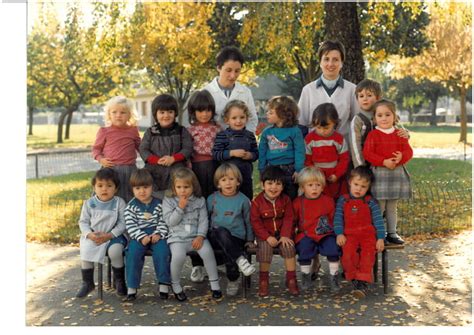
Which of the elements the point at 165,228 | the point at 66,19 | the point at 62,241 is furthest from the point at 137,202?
the point at 66,19

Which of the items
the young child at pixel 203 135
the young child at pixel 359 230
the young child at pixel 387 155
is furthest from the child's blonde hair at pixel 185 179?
the young child at pixel 387 155

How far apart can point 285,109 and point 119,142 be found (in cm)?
167

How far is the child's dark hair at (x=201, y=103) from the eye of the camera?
6.01 metres

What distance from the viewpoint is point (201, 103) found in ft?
19.7

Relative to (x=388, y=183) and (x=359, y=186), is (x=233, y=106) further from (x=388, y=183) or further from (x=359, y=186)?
(x=388, y=183)

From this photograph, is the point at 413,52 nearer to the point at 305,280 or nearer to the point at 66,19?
the point at 66,19

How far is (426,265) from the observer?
22.9 ft

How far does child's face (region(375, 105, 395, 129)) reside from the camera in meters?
5.83

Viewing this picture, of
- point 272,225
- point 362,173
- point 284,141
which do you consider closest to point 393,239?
point 362,173

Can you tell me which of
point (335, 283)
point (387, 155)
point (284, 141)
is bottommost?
point (335, 283)

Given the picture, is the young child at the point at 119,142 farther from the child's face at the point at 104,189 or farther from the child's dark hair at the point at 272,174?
the child's dark hair at the point at 272,174

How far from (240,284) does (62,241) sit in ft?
11.6

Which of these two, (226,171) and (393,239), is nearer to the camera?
(226,171)

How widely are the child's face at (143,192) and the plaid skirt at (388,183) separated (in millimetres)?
2126
